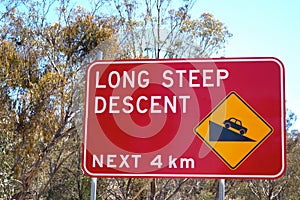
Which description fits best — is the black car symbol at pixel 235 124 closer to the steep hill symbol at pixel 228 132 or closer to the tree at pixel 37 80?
the steep hill symbol at pixel 228 132

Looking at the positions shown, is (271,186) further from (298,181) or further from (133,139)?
(133,139)

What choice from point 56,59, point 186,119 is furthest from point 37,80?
point 186,119

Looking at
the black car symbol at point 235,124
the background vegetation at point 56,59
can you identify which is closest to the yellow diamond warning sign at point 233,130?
the black car symbol at point 235,124

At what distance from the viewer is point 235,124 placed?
311 cm

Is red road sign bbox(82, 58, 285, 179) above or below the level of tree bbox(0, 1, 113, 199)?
below

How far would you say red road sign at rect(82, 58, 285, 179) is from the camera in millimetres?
3072

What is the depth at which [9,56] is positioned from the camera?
1463 centimetres

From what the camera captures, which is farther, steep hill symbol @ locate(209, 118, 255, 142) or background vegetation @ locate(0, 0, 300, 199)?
background vegetation @ locate(0, 0, 300, 199)

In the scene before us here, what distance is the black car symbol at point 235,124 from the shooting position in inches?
122

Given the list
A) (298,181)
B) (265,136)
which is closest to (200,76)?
(265,136)

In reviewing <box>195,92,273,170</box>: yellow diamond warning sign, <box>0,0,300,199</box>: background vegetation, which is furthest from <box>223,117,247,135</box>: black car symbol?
<box>0,0,300,199</box>: background vegetation

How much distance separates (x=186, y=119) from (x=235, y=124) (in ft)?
1.04

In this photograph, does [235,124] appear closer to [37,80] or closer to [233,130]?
[233,130]

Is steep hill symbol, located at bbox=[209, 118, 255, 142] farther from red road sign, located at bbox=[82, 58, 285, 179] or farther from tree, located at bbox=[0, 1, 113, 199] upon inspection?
tree, located at bbox=[0, 1, 113, 199]
